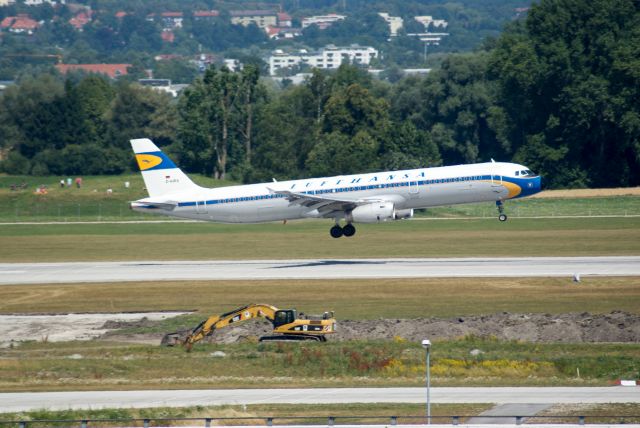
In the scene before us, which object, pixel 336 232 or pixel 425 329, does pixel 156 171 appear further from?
pixel 425 329

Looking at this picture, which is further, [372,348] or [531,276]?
[531,276]

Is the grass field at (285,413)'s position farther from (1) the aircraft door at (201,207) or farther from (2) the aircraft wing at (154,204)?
(1) the aircraft door at (201,207)

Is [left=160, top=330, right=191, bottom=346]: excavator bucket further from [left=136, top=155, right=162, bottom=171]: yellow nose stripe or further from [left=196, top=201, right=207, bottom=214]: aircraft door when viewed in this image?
[left=136, top=155, right=162, bottom=171]: yellow nose stripe

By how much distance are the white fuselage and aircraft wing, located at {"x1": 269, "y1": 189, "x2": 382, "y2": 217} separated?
0.40m

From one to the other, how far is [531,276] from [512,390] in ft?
78.3

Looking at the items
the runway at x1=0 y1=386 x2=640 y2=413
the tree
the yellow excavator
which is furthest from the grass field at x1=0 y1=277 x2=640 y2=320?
the tree

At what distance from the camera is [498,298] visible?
5244 cm

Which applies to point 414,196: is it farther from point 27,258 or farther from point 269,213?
point 27,258

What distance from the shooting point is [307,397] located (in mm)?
34625

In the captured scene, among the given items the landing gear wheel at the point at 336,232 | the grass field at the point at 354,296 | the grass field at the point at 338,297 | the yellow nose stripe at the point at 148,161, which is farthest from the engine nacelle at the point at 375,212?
the yellow nose stripe at the point at 148,161

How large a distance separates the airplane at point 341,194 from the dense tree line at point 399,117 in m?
43.2

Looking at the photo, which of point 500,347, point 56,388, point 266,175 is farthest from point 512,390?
point 266,175

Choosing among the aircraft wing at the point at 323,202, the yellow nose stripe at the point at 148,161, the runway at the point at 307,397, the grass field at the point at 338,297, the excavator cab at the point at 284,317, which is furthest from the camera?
the yellow nose stripe at the point at 148,161

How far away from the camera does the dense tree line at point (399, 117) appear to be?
11712 centimetres
